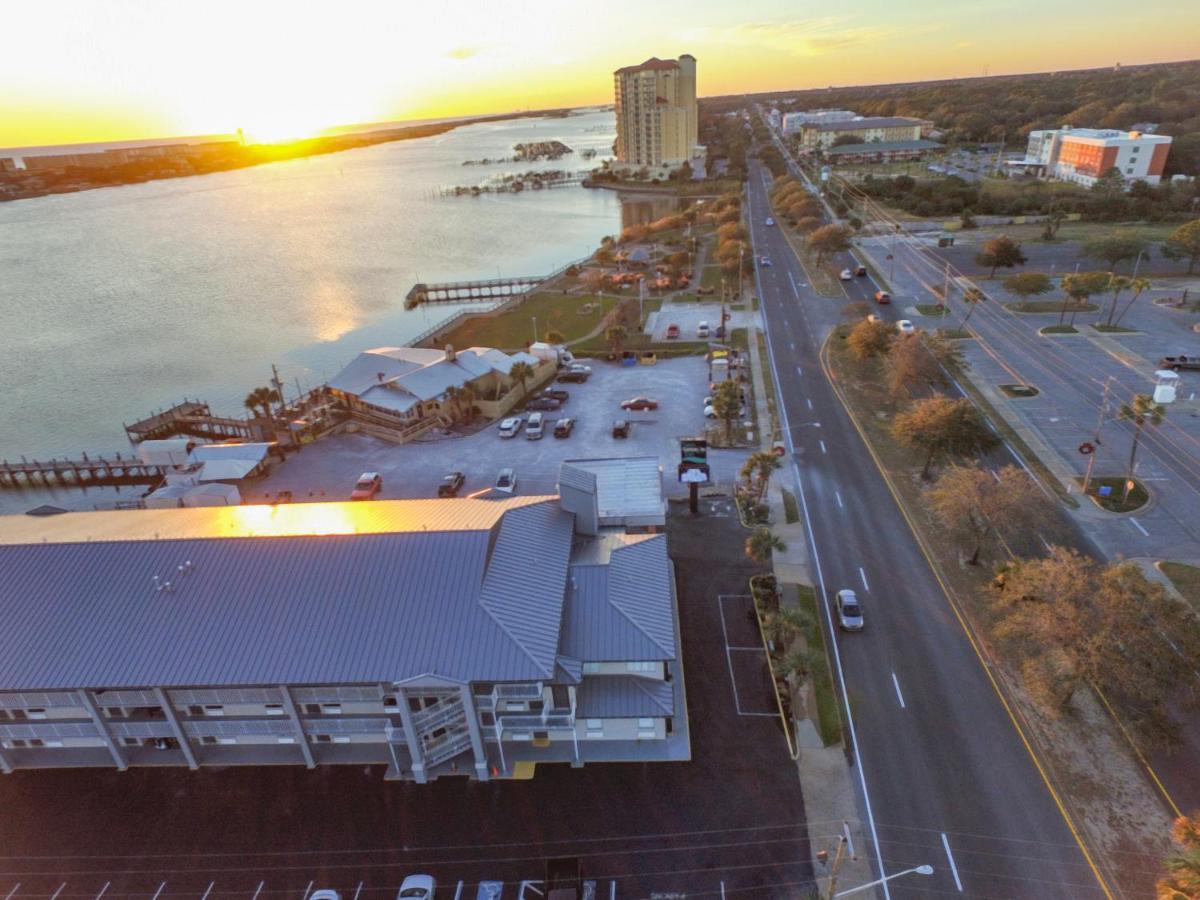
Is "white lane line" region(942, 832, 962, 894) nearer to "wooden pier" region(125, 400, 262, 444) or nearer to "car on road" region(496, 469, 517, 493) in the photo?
"car on road" region(496, 469, 517, 493)

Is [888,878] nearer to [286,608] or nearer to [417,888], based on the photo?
[417,888]

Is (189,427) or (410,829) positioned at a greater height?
(410,829)

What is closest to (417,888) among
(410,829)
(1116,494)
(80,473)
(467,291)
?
(410,829)

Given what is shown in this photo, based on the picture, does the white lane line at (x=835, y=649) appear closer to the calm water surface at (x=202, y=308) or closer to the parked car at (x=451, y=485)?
the parked car at (x=451, y=485)

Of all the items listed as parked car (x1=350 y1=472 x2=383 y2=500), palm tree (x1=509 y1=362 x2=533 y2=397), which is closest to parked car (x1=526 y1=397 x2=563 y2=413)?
palm tree (x1=509 y1=362 x2=533 y2=397)

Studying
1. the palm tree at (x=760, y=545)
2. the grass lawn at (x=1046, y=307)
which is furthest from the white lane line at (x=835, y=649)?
the grass lawn at (x=1046, y=307)

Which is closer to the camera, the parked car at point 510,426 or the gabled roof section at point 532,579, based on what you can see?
the gabled roof section at point 532,579
